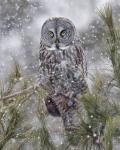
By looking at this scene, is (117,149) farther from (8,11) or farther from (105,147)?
(8,11)

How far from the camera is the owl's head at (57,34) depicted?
128 inches

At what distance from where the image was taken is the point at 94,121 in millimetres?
1898

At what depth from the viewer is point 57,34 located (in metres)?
3.27

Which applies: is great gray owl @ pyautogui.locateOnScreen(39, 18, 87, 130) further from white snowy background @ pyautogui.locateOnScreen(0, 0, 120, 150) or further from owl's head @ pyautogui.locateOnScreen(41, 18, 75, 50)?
white snowy background @ pyautogui.locateOnScreen(0, 0, 120, 150)

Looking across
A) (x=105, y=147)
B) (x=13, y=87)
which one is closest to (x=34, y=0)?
(x=13, y=87)

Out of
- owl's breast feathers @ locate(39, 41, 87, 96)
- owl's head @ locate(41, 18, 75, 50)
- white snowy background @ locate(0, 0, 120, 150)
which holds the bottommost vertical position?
owl's breast feathers @ locate(39, 41, 87, 96)

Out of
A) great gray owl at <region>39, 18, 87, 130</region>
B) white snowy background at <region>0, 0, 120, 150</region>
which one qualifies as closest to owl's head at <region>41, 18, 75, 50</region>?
great gray owl at <region>39, 18, 87, 130</region>

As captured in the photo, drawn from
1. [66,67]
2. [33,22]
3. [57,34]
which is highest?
[33,22]

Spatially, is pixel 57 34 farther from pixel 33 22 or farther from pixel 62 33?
pixel 33 22

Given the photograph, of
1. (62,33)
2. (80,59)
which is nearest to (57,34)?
(62,33)

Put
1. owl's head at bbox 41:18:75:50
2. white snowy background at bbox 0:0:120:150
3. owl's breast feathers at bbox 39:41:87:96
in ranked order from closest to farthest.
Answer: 1. owl's breast feathers at bbox 39:41:87:96
2. owl's head at bbox 41:18:75:50
3. white snowy background at bbox 0:0:120:150

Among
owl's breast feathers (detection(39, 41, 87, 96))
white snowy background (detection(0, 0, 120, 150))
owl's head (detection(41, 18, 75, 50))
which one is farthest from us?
white snowy background (detection(0, 0, 120, 150))

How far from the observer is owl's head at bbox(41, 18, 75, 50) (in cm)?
325

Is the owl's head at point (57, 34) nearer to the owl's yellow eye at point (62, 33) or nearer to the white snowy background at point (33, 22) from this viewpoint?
the owl's yellow eye at point (62, 33)
